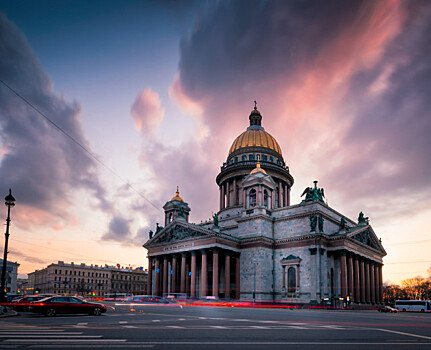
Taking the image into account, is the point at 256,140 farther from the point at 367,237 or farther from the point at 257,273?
the point at 257,273

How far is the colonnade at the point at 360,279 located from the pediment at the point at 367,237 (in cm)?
278

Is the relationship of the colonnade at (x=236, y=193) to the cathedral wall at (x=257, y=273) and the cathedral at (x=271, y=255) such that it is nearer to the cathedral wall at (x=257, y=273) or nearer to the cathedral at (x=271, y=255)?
the cathedral at (x=271, y=255)

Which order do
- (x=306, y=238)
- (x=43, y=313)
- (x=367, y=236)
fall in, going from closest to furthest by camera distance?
(x=43, y=313)
(x=306, y=238)
(x=367, y=236)

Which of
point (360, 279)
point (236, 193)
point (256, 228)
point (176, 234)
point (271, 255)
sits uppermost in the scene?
point (236, 193)

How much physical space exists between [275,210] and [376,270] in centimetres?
2600

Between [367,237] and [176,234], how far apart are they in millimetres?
33860

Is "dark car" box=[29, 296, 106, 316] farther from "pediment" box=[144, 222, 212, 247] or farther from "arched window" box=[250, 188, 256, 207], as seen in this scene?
"arched window" box=[250, 188, 256, 207]

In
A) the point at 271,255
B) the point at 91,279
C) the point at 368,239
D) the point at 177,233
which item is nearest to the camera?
the point at 271,255

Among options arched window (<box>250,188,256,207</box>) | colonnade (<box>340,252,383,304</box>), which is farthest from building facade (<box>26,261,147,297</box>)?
colonnade (<box>340,252,383,304</box>)

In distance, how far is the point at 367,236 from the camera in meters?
70.9

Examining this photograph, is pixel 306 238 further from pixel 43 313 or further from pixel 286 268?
pixel 43 313

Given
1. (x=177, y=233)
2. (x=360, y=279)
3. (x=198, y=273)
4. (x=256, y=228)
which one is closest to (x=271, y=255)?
(x=256, y=228)

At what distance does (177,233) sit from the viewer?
68.8 m

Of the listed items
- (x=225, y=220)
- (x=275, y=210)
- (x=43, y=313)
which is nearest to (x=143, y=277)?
(x=225, y=220)
